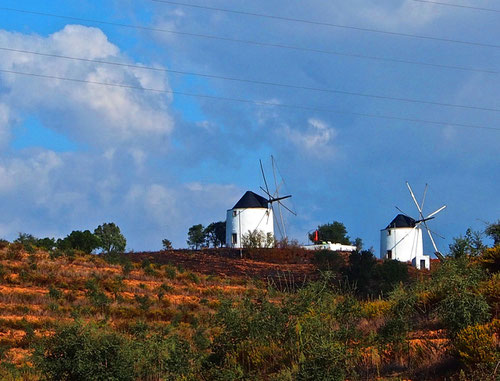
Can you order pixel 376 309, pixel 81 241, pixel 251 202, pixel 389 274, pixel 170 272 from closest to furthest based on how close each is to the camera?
pixel 376 309 < pixel 170 272 < pixel 389 274 < pixel 81 241 < pixel 251 202

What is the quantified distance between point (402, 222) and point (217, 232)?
27026 millimetres

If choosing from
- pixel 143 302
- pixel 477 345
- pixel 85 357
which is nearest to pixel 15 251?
pixel 143 302

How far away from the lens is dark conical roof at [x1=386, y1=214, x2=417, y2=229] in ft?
234

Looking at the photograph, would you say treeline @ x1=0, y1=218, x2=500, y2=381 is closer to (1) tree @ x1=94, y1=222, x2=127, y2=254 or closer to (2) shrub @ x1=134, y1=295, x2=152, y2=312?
(2) shrub @ x1=134, y1=295, x2=152, y2=312

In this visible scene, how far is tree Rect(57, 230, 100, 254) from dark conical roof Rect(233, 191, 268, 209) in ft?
43.3

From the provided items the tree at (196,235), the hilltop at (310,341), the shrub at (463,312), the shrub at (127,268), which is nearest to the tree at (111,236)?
the tree at (196,235)

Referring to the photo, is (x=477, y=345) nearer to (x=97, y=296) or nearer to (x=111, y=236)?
(x=97, y=296)

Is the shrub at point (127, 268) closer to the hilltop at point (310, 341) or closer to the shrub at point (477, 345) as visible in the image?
the hilltop at point (310, 341)

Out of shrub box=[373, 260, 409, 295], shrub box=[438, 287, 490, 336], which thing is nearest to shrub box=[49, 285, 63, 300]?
shrub box=[373, 260, 409, 295]

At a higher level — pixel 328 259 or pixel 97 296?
pixel 328 259

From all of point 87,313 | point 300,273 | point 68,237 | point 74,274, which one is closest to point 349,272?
point 300,273

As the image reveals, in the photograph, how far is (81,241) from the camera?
6203 cm

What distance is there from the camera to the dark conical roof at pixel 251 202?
67062 mm

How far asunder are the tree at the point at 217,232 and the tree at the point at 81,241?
2706cm
